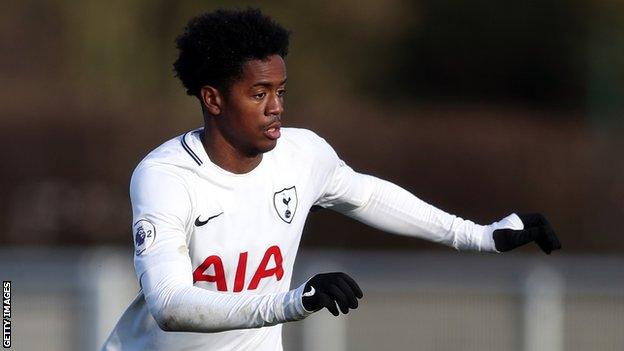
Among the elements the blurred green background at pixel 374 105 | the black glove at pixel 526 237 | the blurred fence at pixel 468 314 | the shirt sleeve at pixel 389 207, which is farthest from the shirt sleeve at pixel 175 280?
the blurred green background at pixel 374 105

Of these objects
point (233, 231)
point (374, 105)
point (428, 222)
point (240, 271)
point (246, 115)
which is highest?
point (374, 105)

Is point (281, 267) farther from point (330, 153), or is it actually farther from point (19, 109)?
point (19, 109)

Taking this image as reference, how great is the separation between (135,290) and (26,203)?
8.45 meters

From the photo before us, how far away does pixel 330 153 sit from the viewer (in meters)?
5.69

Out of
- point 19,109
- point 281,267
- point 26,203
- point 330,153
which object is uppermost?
point 19,109

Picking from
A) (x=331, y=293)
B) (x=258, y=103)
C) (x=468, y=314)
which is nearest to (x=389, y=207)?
(x=258, y=103)

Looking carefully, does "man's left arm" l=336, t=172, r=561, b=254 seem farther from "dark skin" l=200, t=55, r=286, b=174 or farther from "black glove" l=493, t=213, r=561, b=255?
"dark skin" l=200, t=55, r=286, b=174

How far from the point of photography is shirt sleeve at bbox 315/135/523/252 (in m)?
5.66

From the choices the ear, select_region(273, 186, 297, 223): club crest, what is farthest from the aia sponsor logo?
the ear

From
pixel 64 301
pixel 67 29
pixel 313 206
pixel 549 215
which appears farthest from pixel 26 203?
pixel 313 206

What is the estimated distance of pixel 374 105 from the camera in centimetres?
2316

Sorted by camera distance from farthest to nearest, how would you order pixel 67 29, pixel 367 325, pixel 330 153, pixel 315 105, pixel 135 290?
pixel 67 29, pixel 315 105, pixel 367 325, pixel 135 290, pixel 330 153

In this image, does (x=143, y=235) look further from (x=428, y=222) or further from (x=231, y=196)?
(x=428, y=222)

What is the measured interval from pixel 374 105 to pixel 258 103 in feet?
59.2
